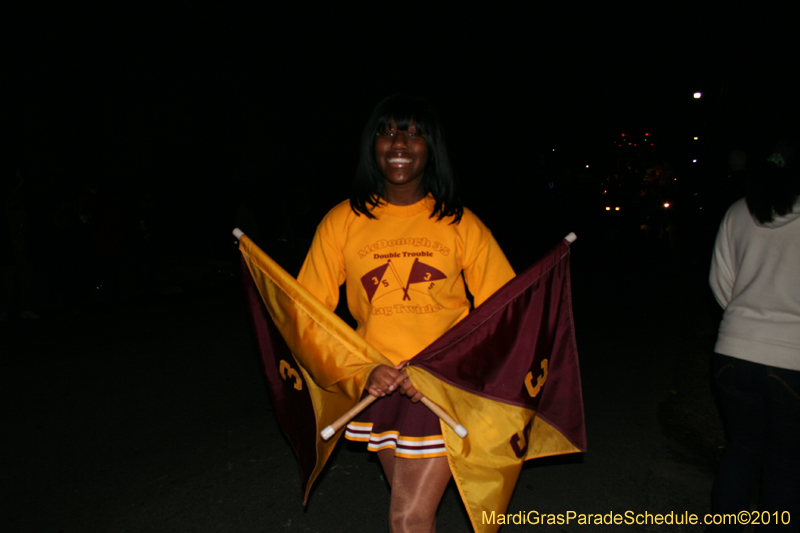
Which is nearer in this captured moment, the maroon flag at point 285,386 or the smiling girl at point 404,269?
the smiling girl at point 404,269

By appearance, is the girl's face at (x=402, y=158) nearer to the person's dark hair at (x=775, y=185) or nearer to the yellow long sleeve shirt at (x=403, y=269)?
the yellow long sleeve shirt at (x=403, y=269)

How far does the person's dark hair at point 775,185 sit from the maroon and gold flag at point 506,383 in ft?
2.35

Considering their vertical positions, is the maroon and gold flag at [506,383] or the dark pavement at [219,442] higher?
the maroon and gold flag at [506,383]

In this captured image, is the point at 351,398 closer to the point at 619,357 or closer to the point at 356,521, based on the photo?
the point at 356,521

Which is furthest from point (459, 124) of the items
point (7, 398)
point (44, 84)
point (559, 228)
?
point (7, 398)

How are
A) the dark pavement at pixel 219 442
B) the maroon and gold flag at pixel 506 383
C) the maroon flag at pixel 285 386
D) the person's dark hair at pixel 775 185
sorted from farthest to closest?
the dark pavement at pixel 219 442 < the maroon flag at pixel 285 386 < the person's dark hair at pixel 775 185 < the maroon and gold flag at pixel 506 383

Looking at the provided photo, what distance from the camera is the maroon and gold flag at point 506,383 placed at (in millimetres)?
2002

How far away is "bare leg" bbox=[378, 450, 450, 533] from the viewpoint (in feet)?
6.66

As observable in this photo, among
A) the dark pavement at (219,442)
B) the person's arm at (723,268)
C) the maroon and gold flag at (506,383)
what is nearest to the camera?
the maroon and gold flag at (506,383)

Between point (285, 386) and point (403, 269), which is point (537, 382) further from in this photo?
point (285, 386)

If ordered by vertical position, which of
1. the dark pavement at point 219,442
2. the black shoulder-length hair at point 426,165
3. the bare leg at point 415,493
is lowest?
the dark pavement at point 219,442

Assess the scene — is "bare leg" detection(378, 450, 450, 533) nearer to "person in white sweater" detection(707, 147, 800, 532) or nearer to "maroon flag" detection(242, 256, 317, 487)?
"maroon flag" detection(242, 256, 317, 487)

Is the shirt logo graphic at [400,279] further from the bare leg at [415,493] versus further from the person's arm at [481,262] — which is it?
the bare leg at [415,493]

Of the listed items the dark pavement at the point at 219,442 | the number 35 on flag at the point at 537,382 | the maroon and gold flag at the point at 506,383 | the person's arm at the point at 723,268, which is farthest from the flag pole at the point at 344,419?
the person's arm at the point at 723,268
